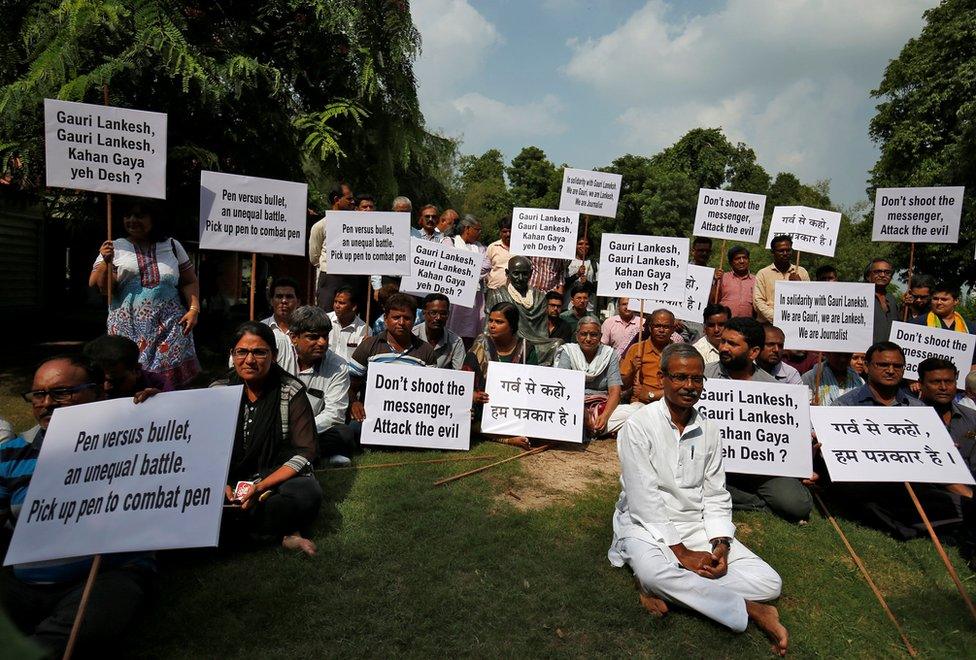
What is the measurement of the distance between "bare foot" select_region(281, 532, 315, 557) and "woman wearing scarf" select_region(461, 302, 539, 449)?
274cm

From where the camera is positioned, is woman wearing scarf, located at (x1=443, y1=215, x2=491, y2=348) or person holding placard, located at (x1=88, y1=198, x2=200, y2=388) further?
woman wearing scarf, located at (x1=443, y1=215, x2=491, y2=348)

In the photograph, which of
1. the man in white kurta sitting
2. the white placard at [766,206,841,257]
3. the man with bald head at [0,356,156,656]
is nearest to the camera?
the man with bald head at [0,356,156,656]

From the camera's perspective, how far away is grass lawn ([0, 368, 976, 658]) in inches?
136

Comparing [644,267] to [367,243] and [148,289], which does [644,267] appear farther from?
[148,289]

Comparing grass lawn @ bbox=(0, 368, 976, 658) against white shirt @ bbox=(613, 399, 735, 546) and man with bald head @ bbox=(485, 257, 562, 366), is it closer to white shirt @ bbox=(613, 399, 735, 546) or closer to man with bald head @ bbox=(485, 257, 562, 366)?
white shirt @ bbox=(613, 399, 735, 546)

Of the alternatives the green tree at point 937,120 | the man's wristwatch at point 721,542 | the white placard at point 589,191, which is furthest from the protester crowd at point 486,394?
the green tree at point 937,120

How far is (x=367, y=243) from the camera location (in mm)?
7137

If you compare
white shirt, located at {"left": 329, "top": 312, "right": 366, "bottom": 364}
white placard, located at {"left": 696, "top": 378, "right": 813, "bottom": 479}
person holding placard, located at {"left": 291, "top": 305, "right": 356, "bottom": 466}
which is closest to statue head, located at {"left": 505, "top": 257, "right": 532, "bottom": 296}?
white shirt, located at {"left": 329, "top": 312, "right": 366, "bottom": 364}

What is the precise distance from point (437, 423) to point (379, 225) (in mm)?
2306

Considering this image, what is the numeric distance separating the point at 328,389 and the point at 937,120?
24.5 meters

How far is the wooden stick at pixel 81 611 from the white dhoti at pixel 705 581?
9.38 feet

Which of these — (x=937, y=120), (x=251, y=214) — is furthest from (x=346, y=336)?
(x=937, y=120)

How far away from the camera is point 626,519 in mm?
4242

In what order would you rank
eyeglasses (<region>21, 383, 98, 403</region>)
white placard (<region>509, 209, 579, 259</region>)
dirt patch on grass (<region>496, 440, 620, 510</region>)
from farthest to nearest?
white placard (<region>509, 209, 579, 259</region>)
dirt patch on grass (<region>496, 440, 620, 510</region>)
eyeglasses (<region>21, 383, 98, 403</region>)
